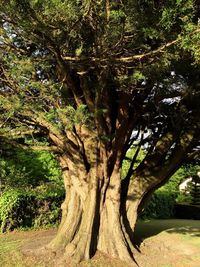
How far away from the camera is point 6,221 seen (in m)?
12.6

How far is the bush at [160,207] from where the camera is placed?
21.1m

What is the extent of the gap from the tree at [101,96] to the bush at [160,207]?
10.0 meters

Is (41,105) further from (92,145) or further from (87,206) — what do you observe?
(87,206)

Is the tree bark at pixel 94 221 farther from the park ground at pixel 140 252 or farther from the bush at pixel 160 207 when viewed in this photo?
the bush at pixel 160 207

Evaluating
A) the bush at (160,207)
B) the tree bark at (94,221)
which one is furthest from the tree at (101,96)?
the bush at (160,207)

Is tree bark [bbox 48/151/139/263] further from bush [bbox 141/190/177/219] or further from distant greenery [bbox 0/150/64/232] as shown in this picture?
bush [bbox 141/190/177/219]

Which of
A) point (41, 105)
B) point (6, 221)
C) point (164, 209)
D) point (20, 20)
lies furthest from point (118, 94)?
point (164, 209)

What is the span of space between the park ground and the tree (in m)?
0.43

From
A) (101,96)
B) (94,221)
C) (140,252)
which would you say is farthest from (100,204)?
(101,96)

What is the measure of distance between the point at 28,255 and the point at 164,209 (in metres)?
15.0

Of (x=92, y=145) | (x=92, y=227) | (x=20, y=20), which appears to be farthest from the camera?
(x=92, y=145)

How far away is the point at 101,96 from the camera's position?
9.31 metres

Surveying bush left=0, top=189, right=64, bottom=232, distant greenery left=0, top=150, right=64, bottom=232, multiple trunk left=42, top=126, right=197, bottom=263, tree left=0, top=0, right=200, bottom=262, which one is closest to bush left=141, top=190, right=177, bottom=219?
distant greenery left=0, top=150, right=64, bottom=232

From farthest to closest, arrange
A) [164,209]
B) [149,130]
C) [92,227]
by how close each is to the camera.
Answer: [164,209] < [149,130] < [92,227]
